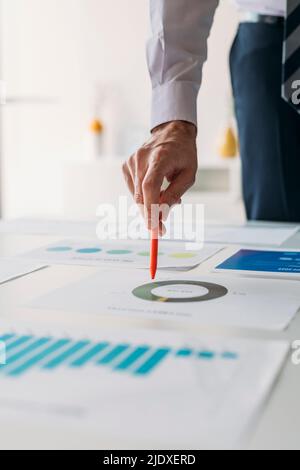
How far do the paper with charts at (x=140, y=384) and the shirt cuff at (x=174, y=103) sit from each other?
0.57m

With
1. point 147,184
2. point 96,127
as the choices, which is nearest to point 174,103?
point 147,184

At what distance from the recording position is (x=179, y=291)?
2.43ft

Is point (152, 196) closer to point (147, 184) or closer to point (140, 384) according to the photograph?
point (147, 184)

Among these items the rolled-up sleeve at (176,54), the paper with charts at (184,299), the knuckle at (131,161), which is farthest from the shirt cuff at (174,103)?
the paper with charts at (184,299)

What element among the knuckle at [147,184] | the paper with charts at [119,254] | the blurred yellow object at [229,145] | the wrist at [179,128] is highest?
the blurred yellow object at [229,145]

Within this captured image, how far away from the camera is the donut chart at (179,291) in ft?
2.31

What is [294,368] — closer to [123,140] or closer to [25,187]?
[123,140]

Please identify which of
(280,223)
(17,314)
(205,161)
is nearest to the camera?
(17,314)

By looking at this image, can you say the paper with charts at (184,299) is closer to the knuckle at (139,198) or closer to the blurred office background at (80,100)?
the knuckle at (139,198)

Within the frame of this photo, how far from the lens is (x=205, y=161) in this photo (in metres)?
3.55

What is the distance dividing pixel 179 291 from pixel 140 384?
11.5 inches

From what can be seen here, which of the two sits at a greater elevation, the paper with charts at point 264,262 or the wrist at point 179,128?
the wrist at point 179,128

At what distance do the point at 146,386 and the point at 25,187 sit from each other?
3696 mm

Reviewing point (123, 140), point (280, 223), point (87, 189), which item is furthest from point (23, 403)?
point (123, 140)
